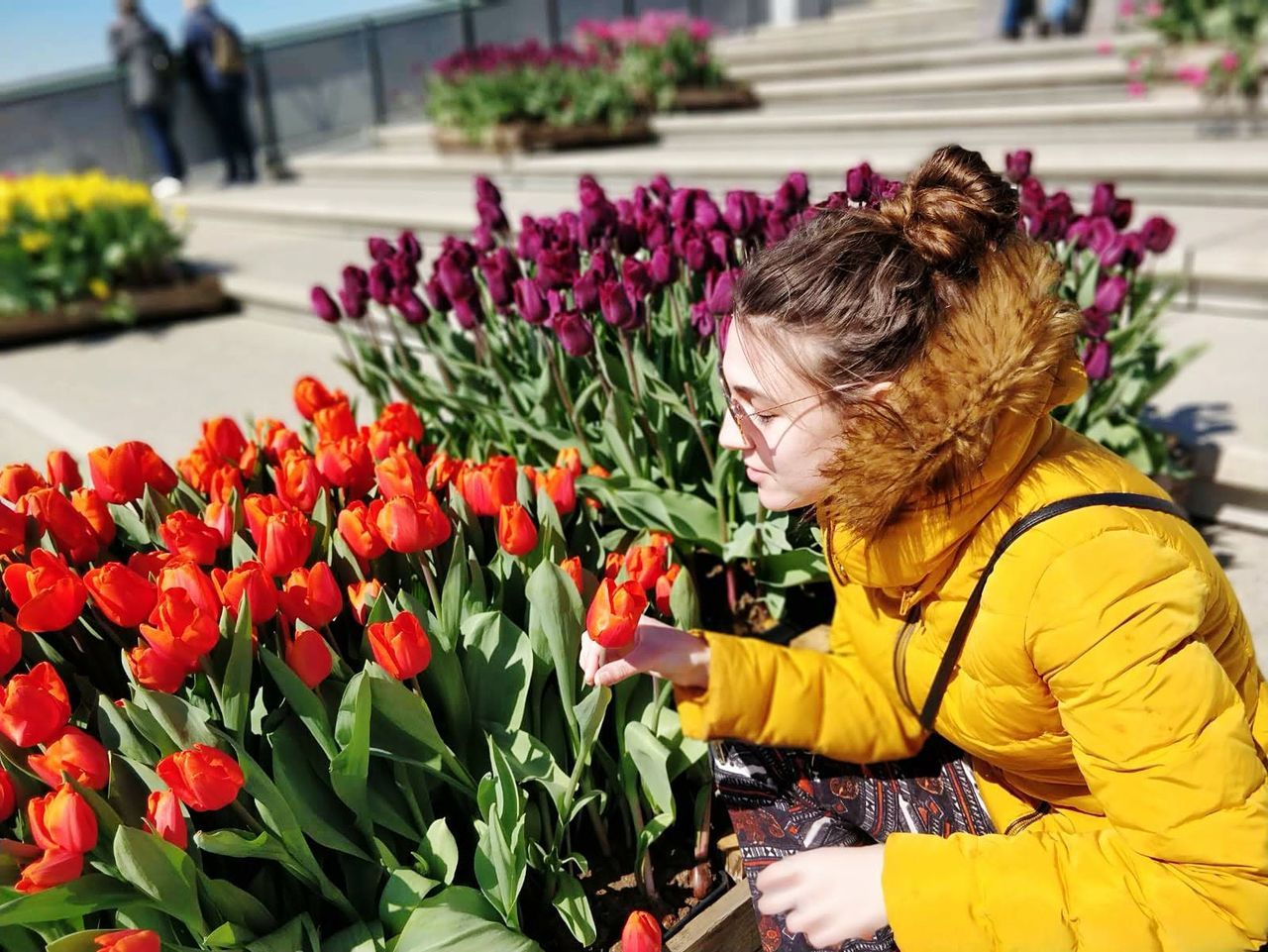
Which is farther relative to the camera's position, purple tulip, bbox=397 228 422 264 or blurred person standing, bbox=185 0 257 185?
blurred person standing, bbox=185 0 257 185

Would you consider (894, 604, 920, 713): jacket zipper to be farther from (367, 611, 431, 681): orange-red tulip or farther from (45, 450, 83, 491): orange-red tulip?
(45, 450, 83, 491): orange-red tulip

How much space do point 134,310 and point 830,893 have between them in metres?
5.76

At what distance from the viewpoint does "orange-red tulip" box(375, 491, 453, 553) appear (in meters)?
1.25

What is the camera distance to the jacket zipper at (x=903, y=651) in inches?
53.3

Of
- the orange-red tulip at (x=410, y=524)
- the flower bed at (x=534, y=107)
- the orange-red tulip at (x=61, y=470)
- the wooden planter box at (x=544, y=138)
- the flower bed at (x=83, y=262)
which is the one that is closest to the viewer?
the orange-red tulip at (x=410, y=524)

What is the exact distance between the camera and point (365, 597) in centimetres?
133

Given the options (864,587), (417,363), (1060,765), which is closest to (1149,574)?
(1060,765)

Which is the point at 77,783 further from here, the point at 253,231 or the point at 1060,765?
the point at 253,231

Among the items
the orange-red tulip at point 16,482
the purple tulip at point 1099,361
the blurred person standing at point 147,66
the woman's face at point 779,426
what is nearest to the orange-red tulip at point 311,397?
the orange-red tulip at point 16,482

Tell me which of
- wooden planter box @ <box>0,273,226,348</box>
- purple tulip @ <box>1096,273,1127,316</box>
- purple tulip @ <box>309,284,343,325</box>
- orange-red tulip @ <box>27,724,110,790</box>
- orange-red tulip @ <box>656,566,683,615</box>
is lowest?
wooden planter box @ <box>0,273,226,348</box>

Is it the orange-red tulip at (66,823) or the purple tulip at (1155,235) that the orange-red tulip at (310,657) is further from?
the purple tulip at (1155,235)

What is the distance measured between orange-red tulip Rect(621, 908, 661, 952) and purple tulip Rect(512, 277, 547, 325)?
1.02 metres

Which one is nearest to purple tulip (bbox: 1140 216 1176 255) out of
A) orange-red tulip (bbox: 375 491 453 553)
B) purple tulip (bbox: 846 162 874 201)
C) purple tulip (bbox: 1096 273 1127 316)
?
purple tulip (bbox: 1096 273 1127 316)

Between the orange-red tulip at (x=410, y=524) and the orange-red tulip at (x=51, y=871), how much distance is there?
1.54 ft
